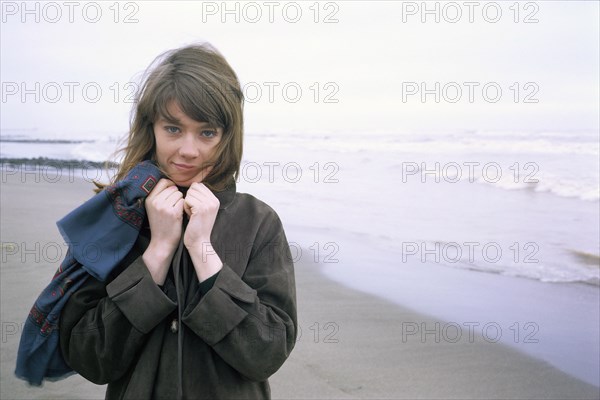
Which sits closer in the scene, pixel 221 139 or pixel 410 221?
pixel 221 139

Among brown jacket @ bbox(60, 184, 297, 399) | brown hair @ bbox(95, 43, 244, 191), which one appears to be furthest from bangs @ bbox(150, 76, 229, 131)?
brown jacket @ bbox(60, 184, 297, 399)

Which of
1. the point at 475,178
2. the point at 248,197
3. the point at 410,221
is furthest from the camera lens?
the point at 475,178

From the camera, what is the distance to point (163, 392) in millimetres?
1720

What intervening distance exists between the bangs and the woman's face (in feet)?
0.05

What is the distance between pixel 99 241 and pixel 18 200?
30.1 feet

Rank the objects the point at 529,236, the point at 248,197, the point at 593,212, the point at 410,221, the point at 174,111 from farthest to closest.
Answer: the point at 593,212
the point at 410,221
the point at 529,236
the point at 248,197
the point at 174,111

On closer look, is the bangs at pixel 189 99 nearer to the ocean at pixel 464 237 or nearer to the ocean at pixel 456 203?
the ocean at pixel 464 237

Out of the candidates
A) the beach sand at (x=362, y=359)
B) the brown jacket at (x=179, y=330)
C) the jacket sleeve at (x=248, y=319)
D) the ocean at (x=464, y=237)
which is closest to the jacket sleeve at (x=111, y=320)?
the brown jacket at (x=179, y=330)

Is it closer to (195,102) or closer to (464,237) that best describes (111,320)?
(195,102)

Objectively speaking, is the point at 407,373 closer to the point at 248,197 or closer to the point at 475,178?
the point at 248,197

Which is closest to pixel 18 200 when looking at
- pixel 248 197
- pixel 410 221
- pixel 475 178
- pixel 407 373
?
pixel 410 221

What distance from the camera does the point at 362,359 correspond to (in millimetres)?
4566

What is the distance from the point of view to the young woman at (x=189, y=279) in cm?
170

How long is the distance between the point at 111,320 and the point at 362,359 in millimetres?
3170
